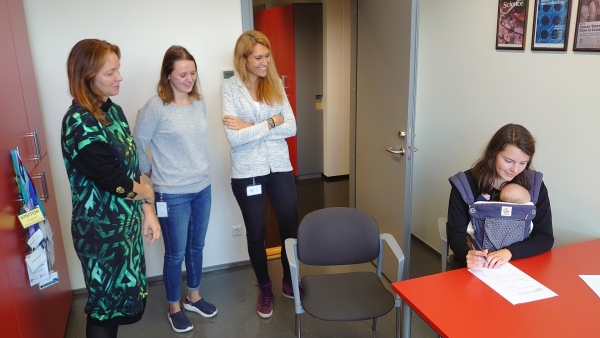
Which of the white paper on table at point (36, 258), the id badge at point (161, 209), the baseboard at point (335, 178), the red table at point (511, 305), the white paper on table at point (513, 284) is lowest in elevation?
the baseboard at point (335, 178)

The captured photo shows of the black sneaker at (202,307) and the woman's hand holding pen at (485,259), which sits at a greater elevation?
the woman's hand holding pen at (485,259)

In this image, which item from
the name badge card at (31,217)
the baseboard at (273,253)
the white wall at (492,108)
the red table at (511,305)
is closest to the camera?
the red table at (511,305)

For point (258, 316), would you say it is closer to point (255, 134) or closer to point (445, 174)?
point (255, 134)

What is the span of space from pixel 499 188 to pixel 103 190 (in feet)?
5.32

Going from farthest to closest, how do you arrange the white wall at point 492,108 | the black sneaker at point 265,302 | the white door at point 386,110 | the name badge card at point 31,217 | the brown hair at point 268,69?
the black sneaker at point 265,302 < the white door at point 386,110 < the brown hair at point 268,69 < the white wall at point 492,108 < the name badge card at point 31,217

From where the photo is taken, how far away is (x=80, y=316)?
8.94 feet

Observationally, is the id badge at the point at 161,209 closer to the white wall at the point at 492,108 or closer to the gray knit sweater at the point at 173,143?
the gray knit sweater at the point at 173,143

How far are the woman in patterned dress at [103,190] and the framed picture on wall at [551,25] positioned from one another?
6.51 ft

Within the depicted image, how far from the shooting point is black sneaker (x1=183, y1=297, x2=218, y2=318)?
269cm

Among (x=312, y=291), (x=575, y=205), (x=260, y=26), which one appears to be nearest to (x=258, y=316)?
(x=312, y=291)

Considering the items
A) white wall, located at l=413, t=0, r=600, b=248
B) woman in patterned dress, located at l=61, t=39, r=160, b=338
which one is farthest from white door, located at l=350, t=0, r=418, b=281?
woman in patterned dress, located at l=61, t=39, r=160, b=338

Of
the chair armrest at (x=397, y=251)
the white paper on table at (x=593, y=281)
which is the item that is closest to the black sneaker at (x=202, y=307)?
the chair armrest at (x=397, y=251)

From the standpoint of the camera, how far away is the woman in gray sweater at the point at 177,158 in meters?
2.19

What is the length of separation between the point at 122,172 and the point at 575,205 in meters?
2.07
